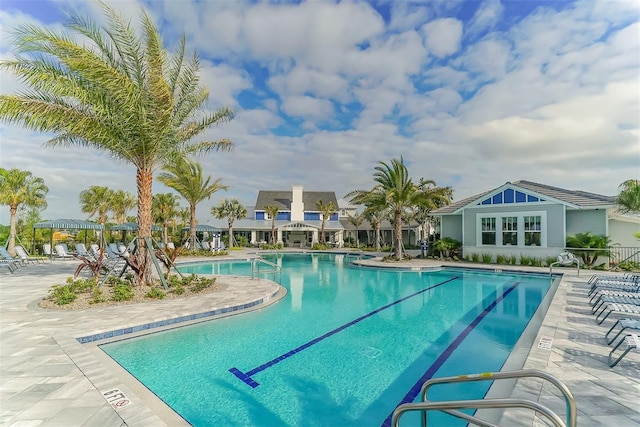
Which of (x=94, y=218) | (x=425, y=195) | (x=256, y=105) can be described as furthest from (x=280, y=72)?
(x=94, y=218)

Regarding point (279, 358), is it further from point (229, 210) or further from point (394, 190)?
point (229, 210)

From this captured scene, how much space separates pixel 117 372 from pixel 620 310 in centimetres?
1023

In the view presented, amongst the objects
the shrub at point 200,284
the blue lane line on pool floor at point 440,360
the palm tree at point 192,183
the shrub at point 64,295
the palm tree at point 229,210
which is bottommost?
the blue lane line on pool floor at point 440,360

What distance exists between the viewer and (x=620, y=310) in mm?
6914

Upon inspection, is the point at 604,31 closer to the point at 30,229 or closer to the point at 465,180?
the point at 465,180

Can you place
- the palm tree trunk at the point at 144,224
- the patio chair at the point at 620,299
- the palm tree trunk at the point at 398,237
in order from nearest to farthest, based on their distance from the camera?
the patio chair at the point at 620,299, the palm tree trunk at the point at 144,224, the palm tree trunk at the point at 398,237

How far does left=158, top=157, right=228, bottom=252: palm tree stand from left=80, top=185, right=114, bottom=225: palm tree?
1666cm

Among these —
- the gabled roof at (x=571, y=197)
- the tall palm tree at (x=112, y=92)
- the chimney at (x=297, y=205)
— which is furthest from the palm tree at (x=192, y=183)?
the gabled roof at (x=571, y=197)

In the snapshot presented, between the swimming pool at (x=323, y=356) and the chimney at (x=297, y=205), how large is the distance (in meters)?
35.0

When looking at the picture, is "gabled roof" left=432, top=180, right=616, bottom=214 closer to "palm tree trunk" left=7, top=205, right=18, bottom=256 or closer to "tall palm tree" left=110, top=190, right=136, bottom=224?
"palm tree trunk" left=7, top=205, right=18, bottom=256

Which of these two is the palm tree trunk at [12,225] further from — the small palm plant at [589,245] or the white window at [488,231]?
the small palm plant at [589,245]

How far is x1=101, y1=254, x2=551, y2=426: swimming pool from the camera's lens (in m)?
4.64

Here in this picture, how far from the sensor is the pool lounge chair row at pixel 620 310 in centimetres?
507

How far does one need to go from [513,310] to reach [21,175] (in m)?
32.6
